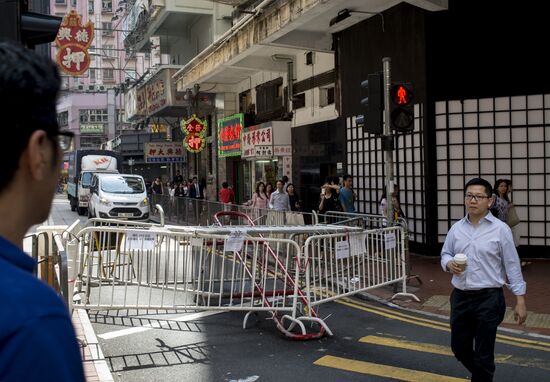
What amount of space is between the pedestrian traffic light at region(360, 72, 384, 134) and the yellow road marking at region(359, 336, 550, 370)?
407 cm

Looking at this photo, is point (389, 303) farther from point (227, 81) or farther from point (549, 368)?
point (227, 81)

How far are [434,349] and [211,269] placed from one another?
109 inches

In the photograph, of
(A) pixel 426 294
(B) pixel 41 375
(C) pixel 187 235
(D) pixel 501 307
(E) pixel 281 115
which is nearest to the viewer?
(B) pixel 41 375

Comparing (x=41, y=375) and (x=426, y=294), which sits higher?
(x=41, y=375)

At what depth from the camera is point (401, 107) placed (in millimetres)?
10117

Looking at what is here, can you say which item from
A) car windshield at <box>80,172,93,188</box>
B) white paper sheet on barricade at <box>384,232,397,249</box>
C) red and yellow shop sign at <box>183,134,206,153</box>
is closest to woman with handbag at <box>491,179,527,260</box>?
white paper sheet on barricade at <box>384,232,397,249</box>

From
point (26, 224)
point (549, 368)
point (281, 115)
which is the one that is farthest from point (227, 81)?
point (26, 224)

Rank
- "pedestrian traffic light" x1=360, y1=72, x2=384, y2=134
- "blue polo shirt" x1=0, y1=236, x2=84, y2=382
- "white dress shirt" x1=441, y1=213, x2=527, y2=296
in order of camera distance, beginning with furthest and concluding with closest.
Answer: "pedestrian traffic light" x1=360, y1=72, x2=384, y2=134
"white dress shirt" x1=441, y1=213, x2=527, y2=296
"blue polo shirt" x1=0, y1=236, x2=84, y2=382

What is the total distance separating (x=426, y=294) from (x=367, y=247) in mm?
1419

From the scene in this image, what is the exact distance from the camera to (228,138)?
26.9m

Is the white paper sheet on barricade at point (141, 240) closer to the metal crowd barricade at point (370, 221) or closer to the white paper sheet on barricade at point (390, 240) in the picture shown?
the white paper sheet on barricade at point (390, 240)

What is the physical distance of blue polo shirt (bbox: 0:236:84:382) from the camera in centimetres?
111

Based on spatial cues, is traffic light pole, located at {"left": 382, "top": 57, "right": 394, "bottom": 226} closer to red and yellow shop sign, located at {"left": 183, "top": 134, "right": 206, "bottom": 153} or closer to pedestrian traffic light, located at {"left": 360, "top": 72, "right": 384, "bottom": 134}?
pedestrian traffic light, located at {"left": 360, "top": 72, "right": 384, "bottom": 134}

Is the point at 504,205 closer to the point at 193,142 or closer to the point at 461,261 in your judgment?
the point at 461,261
